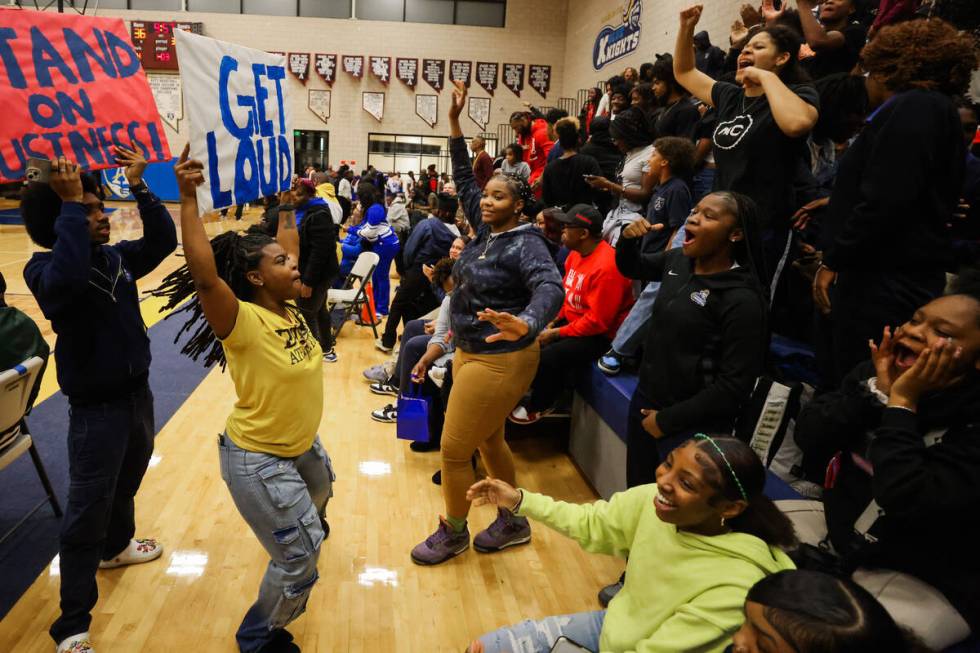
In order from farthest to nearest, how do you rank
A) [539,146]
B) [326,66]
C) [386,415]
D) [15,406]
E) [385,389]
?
[326,66] < [539,146] < [385,389] < [386,415] < [15,406]

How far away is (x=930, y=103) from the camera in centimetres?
193

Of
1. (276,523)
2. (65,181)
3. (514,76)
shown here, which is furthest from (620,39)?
(276,523)

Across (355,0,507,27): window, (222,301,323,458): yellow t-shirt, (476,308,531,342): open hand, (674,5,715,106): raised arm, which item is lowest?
(222,301,323,458): yellow t-shirt

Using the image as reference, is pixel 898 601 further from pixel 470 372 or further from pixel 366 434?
pixel 366 434

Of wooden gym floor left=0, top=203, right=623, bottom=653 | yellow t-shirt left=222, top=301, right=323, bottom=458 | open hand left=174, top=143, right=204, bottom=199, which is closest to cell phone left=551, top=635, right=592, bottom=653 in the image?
wooden gym floor left=0, top=203, right=623, bottom=653

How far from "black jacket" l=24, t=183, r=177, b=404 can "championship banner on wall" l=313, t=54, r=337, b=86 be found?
17.2m

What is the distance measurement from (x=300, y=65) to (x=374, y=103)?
2.27 metres

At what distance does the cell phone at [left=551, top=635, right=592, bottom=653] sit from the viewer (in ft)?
5.36

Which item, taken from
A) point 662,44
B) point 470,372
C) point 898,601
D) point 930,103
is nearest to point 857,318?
point 930,103

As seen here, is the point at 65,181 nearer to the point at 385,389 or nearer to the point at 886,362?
the point at 886,362

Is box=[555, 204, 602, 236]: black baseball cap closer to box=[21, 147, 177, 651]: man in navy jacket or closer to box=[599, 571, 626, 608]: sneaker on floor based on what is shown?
box=[599, 571, 626, 608]: sneaker on floor

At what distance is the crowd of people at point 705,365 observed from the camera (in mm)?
1448

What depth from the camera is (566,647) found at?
1645 millimetres

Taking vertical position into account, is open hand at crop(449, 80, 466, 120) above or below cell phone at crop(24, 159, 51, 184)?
above
